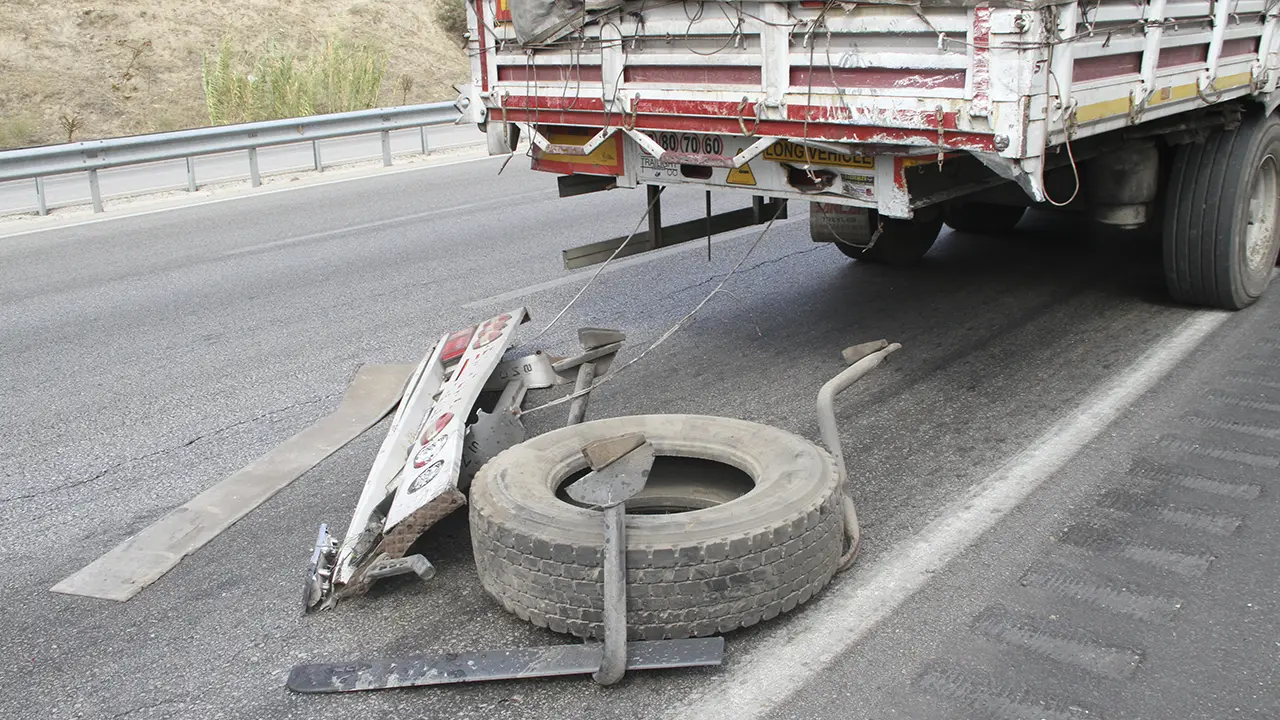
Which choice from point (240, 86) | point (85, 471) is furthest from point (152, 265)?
point (240, 86)

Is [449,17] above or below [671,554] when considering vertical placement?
above

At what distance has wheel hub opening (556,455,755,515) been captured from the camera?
4039 mm

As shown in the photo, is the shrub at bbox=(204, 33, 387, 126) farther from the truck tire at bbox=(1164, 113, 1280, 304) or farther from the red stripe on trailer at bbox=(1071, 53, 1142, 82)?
the red stripe on trailer at bbox=(1071, 53, 1142, 82)

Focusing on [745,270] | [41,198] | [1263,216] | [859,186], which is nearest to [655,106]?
[859,186]

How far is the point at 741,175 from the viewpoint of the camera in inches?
200

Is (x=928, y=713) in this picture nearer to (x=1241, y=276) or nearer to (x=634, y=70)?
(x=634, y=70)

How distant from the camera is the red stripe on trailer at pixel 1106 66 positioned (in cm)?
440

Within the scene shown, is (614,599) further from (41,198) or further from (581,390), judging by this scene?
(41,198)

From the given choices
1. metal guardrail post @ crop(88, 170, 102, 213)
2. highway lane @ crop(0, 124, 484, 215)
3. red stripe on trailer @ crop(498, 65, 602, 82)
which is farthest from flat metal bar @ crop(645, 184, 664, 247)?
highway lane @ crop(0, 124, 484, 215)

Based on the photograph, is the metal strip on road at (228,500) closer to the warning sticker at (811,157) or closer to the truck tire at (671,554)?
the truck tire at (671,554)

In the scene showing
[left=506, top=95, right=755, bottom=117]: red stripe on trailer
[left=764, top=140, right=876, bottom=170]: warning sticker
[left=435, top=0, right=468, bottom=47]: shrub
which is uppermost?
[left=435, top=0, right=468, bottom=47]: shrub

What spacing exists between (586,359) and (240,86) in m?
15.1

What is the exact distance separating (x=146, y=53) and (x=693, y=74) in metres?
21.0

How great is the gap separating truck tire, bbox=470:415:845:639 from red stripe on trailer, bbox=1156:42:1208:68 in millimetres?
2786
